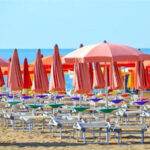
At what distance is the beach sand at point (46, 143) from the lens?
1116 centimetres

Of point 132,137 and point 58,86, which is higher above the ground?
point 58,86

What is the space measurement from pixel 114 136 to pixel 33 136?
198 cm

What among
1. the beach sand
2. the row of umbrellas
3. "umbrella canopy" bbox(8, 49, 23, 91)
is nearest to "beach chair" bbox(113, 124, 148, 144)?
the beach sand

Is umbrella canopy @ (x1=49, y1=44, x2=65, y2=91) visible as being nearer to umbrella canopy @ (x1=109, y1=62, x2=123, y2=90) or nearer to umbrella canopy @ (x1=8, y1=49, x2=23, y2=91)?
umbrella canopy @ (x1=8, y1=49, x2=23, y2=91)

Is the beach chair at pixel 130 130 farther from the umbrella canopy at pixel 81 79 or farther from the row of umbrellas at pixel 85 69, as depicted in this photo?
the umbrella canopy at pixel 81 79

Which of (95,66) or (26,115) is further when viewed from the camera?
(95,66)

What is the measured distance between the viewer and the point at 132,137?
1305 cm

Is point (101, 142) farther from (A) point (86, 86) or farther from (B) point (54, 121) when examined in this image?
(A) point (86, 86)

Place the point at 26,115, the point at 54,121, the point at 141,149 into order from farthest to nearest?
the point at 26,115 < the point at 54,121 < the point at 141,149

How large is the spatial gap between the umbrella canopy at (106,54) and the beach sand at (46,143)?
1877 mm

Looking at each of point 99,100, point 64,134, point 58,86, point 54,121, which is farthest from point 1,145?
point 99,100

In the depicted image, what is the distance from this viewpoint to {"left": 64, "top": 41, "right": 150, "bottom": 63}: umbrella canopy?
12844 mm

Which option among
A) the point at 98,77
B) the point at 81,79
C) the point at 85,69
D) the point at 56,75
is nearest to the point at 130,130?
the point at 81,79

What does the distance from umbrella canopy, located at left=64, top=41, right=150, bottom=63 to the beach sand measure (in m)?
1.88
